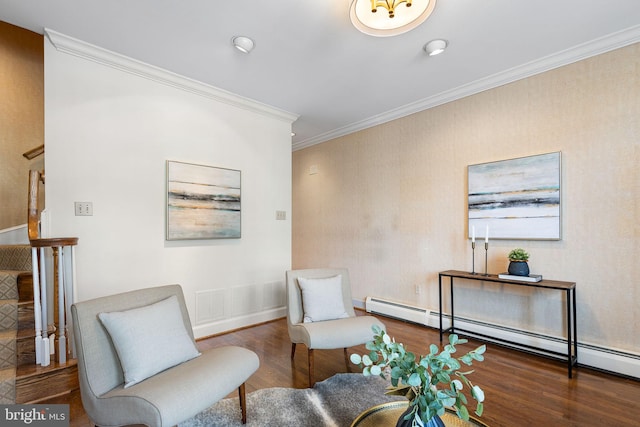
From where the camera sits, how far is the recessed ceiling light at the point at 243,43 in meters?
2.44

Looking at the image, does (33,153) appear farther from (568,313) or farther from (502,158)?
(568,313)

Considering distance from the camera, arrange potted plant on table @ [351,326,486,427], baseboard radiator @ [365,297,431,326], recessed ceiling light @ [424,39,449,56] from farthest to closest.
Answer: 1. baseboard radiator @ [365,297,431,326]
2. recessed ceiling light @ [424,39,449,56]
3. potted plant on table @ [351,326,486,427]

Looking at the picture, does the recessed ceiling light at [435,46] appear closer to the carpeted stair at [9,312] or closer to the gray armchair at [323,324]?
the gray armchair at [323,324]

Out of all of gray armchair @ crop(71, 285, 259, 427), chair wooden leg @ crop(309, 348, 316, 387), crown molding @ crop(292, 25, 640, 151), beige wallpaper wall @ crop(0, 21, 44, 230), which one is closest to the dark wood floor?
chair wooden leg @ crop(309, 348, 316, 387)

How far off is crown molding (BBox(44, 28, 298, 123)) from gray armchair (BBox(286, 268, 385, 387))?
6.89ft

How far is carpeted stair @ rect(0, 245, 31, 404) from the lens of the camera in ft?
6.32

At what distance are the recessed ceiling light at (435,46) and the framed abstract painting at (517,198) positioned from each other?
1257mm

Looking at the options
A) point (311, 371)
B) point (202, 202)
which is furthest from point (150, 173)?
point (311, 371)

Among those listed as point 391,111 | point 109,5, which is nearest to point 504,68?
point 391,111

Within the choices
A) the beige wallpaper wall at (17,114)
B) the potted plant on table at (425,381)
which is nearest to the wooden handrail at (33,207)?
the beige wallpaper wall at (17,114)

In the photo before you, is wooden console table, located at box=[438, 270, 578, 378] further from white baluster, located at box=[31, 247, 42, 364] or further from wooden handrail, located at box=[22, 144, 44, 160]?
wooden handrail, located at box=[22, 144, 44, 160]

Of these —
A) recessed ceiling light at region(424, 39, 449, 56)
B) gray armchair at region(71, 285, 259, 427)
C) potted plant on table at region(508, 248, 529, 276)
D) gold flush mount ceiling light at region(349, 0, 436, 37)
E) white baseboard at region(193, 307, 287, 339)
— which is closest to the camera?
gray armchair at region(71, 285, 259, 427)

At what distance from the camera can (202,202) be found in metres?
3.25

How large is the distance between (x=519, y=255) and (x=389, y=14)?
7.46 feet
